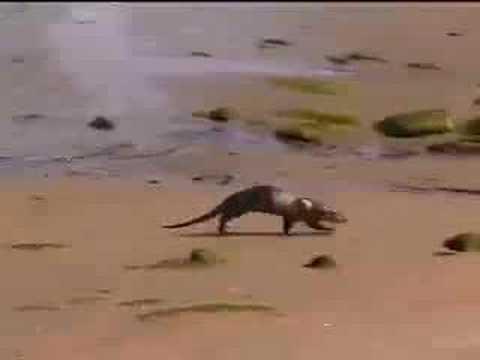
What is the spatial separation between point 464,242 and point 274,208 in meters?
0.16

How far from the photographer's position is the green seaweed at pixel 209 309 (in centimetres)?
96

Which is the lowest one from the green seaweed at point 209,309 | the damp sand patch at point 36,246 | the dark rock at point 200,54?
the dark rock at point 200,54

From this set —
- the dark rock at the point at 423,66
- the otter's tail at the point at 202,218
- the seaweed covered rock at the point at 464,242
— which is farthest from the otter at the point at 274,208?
the dark rock at the point at 423,66

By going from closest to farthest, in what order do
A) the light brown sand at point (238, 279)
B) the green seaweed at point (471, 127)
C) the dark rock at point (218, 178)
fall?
the light brown sand at point (238, 279), the dark rock at point (218, 178), the green seaweed at point (471, 127)

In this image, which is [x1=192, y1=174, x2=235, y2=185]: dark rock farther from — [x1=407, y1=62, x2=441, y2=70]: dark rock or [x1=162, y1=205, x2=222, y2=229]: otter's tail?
[x1=407, y1=62, x2=441, y2=70]: dark rock

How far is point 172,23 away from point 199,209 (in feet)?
2.88

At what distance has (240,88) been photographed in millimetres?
1673

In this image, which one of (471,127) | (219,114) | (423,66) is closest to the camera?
(471,127)

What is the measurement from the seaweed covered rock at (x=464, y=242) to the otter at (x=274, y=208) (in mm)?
101

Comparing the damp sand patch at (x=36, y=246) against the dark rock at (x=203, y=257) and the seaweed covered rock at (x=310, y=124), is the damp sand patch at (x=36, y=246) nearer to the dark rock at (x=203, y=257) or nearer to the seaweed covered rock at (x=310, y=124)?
the dark rock at (x=203, y=257)

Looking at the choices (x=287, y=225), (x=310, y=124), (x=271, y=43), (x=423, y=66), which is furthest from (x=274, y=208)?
(x=271, y=43)

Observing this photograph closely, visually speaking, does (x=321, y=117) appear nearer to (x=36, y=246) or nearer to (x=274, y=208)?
(x=274, y=208)

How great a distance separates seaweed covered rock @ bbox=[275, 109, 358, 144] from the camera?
4.80 ft

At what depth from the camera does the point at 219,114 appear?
61.9 inches
